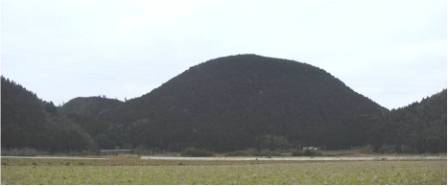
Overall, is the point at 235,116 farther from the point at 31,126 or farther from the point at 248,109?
the point at 31,126

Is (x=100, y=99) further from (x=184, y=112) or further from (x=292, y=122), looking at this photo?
(x=292, y=122)

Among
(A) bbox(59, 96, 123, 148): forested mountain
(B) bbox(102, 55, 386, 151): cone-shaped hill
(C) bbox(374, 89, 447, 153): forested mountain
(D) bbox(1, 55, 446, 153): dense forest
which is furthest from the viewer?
(B) bbox(102, 55, 386, 151): cone-shaped hill

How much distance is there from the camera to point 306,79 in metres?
152

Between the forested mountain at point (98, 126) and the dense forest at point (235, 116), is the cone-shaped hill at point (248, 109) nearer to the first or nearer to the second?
the dense forest at point (235, 116)

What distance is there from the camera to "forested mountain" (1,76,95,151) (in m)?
83.1

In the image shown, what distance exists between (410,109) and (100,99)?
7269 cm

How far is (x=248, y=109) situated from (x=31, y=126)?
54.4 metres

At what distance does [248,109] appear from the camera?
134 meters

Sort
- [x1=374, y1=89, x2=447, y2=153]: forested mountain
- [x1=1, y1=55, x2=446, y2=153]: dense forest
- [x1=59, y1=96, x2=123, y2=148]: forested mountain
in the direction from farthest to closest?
[x1=59, y1=96, x2=123, y2=148]: forested mountain, [x1=374, y1=89, x2=447, y2=153]: forested mountain, [x1=1, y1=55, x2=446, y2=153]: dense forest

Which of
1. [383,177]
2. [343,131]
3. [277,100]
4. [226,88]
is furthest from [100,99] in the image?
[383,177]

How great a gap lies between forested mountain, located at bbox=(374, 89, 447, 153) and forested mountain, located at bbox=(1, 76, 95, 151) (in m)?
45.5

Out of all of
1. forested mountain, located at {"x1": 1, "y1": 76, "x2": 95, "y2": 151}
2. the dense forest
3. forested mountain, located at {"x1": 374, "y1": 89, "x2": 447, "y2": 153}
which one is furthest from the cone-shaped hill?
forested mountain, located at {"x1": 1, "y1": 76, "x2": 95, "y2": 151}

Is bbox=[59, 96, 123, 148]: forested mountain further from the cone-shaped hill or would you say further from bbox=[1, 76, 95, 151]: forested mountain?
bbox=[1, 76, 95, 151]: forested mountain

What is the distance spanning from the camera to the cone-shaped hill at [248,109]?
11344 cm
